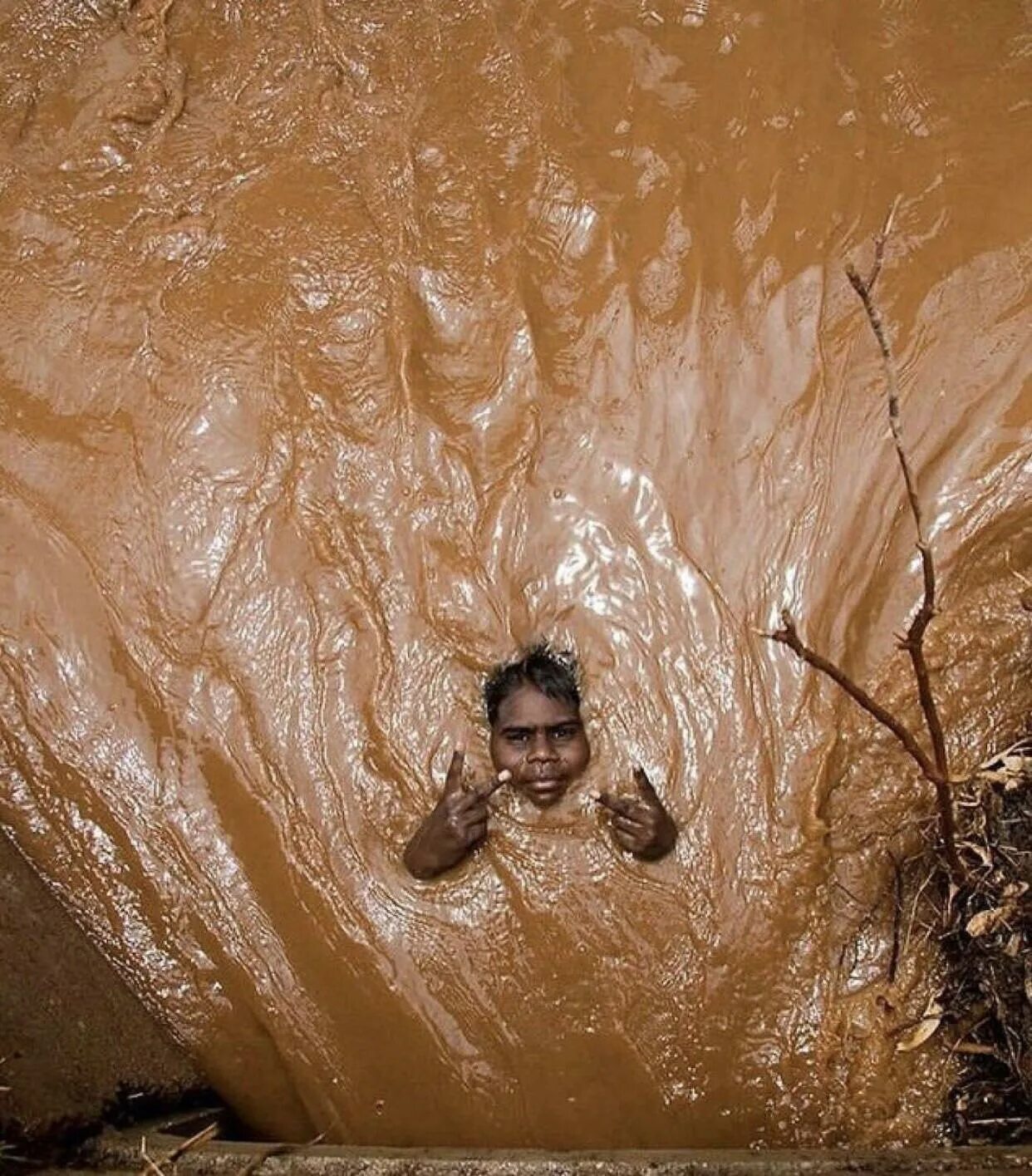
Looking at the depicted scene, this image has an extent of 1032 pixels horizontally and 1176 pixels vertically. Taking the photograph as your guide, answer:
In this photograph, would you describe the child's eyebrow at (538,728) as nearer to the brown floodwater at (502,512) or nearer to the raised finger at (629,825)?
the brown floodwater at (502,512)

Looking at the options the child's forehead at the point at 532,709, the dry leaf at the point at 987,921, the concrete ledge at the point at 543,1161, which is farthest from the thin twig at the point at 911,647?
the child's forehead at the point at 532,709

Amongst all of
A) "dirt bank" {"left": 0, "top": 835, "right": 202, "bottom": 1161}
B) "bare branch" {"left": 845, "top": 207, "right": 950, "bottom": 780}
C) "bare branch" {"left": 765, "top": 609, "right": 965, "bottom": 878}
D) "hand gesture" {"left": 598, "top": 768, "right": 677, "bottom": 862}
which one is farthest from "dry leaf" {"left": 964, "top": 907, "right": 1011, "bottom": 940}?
"dirt bank" {"left": 0, "top": 835, "right": 202, "bottom": 1161}

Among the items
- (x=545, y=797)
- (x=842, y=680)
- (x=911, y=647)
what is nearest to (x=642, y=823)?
(x=545, y=797)

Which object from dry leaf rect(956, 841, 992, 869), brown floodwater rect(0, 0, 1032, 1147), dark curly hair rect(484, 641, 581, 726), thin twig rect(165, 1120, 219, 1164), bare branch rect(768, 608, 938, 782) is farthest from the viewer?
dark curly hair rect(484, 641, 581, 726)

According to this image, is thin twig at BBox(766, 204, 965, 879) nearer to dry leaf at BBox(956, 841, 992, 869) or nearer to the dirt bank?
dry leaf at BBox(956, 841, 992, 869)

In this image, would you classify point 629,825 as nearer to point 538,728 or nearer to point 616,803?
point 616,803

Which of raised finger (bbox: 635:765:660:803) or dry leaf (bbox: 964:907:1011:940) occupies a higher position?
raised finger (bbox: 635:765:660:803)

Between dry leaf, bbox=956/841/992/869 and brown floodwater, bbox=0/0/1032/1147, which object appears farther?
brown floodwater, bbox=0/0/1032/1147

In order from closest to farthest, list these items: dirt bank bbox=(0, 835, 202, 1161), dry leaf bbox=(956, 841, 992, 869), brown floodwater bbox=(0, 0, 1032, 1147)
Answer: dirt bank bbox=(0, 835, 202, 1161) < dry leaf bbox=(956, 841, 992, 869) < brown floodwater bbox=(0, 0, 1032, 1147)

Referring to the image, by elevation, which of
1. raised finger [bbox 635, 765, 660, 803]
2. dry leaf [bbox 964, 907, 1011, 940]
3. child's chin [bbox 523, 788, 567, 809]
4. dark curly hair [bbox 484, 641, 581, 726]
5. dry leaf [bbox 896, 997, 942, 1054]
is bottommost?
dry leaf [bbox 896, 997, 942, 1054]
